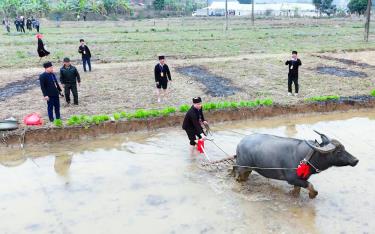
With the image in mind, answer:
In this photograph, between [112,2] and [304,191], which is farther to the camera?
[112,2]

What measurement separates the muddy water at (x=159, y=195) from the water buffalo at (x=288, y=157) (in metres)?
0.44

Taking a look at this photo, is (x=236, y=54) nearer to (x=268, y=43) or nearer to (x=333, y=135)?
(x=268, y=43)

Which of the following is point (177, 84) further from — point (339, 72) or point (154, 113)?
point (339, 72)

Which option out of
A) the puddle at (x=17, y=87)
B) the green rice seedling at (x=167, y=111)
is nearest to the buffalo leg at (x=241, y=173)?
the green rice seedling at (x=167, y=111)

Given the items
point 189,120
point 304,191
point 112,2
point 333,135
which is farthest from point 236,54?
point 112,2

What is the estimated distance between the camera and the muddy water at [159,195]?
294 inches

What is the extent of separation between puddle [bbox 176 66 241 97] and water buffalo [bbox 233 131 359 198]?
6.92 meters

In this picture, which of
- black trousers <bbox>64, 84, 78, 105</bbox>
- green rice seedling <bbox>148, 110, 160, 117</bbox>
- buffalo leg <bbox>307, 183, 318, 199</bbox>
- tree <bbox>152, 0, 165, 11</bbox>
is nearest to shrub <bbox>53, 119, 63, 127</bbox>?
black trousers <bbox>64, 84, 78, 105</bbox>

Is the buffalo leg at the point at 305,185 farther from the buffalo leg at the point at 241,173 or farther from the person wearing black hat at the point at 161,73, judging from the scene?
the person wearing black hat at the point at 161,73

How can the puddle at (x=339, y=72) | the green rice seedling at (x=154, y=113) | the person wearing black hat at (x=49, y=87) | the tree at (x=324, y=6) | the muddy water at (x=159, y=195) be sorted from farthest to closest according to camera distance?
1. the tree at (x=324, y=6)
2. the puddle at (x=339, y=72)
3. the green rice seedling at (x=154, y=113)
4. the person wearing black hat at (x=49, y=87)
5. the muddy water at (x=159, y=195)

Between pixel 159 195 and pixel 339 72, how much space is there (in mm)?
13833

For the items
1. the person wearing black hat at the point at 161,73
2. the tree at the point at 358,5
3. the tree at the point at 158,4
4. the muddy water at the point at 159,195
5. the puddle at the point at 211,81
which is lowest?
the muddy water at the point at 159,195

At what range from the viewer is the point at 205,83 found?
683 inches

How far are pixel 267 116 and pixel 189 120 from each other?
4.64 meters
